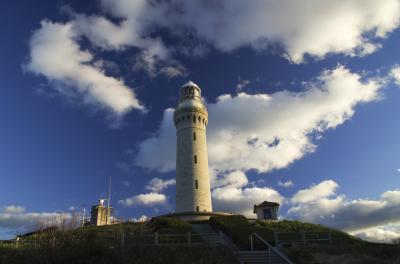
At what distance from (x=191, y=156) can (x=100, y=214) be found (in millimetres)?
32833

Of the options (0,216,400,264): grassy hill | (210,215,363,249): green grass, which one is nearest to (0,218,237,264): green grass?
(0,216,400,264): grassy hill

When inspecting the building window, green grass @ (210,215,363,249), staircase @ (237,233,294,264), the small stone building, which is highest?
the small stone building

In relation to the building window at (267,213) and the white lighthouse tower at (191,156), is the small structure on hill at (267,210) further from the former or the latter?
the white lighthouse tower at (191,156)

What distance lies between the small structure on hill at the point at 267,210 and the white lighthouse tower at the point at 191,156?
9107 millimetres

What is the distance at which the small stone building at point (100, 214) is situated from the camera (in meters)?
77.6

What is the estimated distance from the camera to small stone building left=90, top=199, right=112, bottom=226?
7755 cm

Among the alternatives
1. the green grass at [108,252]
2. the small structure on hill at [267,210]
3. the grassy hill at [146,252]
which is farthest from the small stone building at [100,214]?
the green grass at [108,252]

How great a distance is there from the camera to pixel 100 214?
78.6 m

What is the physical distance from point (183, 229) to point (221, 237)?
9955mm

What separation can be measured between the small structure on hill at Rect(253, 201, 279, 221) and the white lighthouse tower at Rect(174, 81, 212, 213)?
29.9ft

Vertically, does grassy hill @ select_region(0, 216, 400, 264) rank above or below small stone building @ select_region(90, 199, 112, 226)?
below

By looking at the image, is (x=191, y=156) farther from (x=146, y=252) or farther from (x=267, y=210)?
(x=146, y=252)

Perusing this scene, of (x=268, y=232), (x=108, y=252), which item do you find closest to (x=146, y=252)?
(x=108, y=252)

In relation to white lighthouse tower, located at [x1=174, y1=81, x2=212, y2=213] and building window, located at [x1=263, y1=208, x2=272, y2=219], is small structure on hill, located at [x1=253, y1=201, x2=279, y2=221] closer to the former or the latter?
building window, located at [x1=263, y1=208, x2=272, y2=219]
